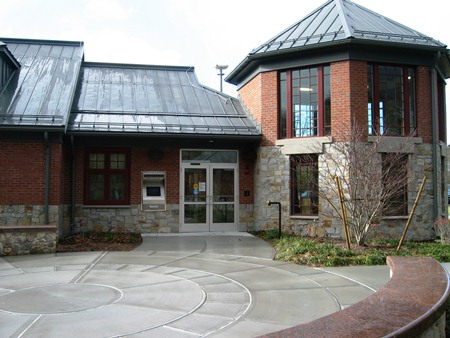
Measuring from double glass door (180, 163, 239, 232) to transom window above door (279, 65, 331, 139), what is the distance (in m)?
2.44

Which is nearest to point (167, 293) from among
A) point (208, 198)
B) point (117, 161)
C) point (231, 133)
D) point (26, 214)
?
point (26, 214)

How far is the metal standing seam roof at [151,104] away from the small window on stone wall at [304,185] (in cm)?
174

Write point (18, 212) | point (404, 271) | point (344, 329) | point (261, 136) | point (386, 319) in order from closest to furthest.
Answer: point (344, 329), point (386, 319), point (404, 271), point (18, 212), point (261, 136)

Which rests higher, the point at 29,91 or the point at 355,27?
the point at 355,27

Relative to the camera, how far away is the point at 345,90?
1238cm

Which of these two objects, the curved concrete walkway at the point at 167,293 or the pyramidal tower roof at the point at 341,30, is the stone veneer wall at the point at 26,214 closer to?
the curved concrete walkway at the point at 167,293

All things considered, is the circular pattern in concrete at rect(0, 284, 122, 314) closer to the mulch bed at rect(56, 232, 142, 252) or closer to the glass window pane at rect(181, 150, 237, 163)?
the mulch bed at rect(56, 232, 142, 252)

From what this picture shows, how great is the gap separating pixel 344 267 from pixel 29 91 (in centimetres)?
1101

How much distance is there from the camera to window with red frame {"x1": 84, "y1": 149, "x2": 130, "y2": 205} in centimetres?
1354

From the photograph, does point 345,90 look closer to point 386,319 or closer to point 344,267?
point 344,267

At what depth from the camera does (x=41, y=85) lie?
14109mm

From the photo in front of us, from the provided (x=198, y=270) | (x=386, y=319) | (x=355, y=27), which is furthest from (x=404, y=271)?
(x=355, y=27)

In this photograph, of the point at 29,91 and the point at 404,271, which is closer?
the point at 404,271

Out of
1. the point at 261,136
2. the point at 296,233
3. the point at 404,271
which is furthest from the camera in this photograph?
the point at 261,136
